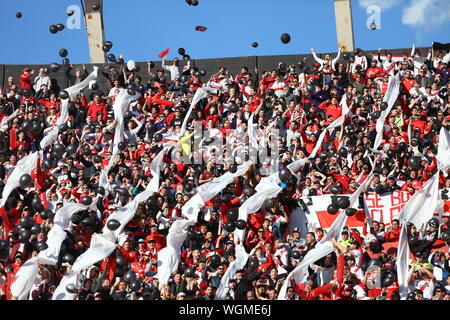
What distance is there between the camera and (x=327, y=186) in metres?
17.9

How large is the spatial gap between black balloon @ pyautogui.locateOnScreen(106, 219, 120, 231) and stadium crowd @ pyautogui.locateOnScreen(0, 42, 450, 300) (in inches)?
8.6

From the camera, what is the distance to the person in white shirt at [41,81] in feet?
76.2

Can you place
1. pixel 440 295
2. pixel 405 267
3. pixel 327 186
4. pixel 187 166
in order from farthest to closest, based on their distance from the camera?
pixel 187 166
pixel 327 186
pixel 405 267
pixel 440 295

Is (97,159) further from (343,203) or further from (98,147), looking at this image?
(343,203)

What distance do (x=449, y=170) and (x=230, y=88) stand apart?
552 centimetres

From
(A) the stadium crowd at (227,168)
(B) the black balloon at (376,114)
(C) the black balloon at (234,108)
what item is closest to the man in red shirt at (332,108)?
(A) the stadium crowd at (227,168)

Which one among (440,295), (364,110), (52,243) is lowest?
(440,295)

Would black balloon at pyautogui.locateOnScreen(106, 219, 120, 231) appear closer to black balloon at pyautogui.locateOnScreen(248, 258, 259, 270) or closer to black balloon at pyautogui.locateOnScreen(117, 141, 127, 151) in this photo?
black balloon at pyautogui.locateOnScreen(248, 258, 259, 270)

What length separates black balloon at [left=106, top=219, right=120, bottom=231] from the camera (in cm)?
1716

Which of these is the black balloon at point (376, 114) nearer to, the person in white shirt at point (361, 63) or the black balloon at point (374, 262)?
the person in white shirt at point (361, 63)

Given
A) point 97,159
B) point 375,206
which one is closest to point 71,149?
point 97,159

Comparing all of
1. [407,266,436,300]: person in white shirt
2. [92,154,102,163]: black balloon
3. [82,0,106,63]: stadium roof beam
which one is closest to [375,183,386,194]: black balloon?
[407,266,436,300]: person in white shirt

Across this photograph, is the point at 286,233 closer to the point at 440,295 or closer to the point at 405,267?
the point at 405,267
